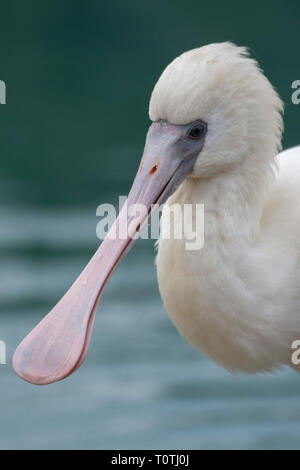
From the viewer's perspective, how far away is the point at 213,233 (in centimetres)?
244

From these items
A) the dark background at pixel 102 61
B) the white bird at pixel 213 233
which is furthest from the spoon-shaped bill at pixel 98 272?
the dark background at pixel 102 61

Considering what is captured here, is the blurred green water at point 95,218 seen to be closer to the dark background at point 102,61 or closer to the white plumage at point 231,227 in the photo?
the dark background at point 102,61

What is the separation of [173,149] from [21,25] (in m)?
5.17

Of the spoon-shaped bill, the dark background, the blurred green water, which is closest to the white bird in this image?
the spoon-shaped bill

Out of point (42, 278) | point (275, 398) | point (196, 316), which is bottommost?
point (196, 316)

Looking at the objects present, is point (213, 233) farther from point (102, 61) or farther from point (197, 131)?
point (102, 61)

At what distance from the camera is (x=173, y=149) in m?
2.39

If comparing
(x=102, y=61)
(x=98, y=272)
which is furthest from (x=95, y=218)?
(x=98, y=272)

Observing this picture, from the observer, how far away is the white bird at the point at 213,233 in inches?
93.2

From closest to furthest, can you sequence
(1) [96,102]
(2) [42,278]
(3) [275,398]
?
(3) [275,398] < (2) [42,278] < (1) [96,102]

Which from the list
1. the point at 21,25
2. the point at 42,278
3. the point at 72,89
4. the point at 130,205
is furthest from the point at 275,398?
the point at 21,25

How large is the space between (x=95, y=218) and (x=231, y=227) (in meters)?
3.61

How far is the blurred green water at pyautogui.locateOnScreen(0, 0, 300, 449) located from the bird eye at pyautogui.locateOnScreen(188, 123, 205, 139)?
2344 millimetres
